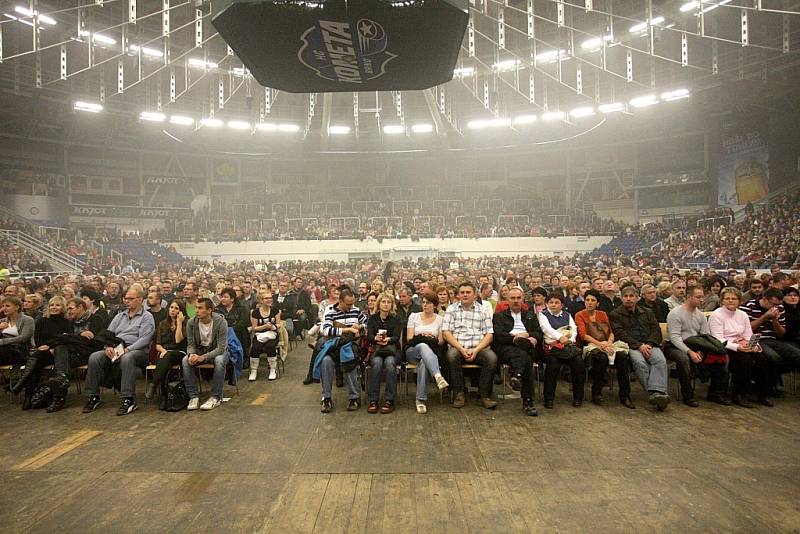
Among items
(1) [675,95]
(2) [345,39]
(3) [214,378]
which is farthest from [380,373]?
(1) [675,95]

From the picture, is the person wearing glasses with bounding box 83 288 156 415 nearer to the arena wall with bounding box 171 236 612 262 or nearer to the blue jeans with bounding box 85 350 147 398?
the blue jeans with bounding box 85 350 147 398

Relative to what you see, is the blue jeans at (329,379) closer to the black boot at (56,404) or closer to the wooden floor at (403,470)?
the wooden floor at (403,470)

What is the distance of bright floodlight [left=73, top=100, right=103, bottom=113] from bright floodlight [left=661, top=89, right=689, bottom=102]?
29.6 meters

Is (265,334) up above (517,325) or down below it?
below

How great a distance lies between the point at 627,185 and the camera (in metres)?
28.9

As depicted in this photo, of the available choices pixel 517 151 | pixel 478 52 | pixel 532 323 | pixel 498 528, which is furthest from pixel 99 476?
pixel 517 151

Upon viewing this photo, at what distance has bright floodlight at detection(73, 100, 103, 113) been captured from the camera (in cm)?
2205

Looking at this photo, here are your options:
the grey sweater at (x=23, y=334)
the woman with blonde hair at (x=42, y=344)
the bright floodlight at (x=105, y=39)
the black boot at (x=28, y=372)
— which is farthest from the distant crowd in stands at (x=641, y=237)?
the black boot at (x=28, y=372)

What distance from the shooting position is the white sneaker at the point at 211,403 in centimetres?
488

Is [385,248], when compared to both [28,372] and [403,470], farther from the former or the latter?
[403,470]

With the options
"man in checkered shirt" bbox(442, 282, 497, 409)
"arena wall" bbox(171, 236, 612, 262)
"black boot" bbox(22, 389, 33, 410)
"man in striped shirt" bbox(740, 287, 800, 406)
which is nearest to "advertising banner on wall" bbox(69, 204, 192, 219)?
"arena wall" bbox(171, 236, 612, 262)

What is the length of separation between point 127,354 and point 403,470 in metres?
3.69

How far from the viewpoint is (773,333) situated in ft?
17.8

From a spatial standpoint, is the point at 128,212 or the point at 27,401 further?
the point at 128,212
